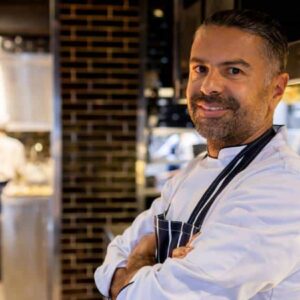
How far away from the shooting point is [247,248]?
910 millimetres

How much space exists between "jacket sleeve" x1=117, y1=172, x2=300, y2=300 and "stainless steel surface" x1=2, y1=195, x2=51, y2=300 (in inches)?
110

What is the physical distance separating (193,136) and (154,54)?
0.63 meters

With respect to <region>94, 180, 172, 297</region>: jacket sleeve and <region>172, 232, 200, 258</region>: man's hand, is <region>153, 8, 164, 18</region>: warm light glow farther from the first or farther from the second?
<region>172, 232, 200, 258</region>: man's hand

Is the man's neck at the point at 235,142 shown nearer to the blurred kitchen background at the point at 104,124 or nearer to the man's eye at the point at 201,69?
the man's eye at the point at 201,69

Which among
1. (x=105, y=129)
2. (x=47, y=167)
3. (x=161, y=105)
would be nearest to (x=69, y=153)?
(x=105, y=129)

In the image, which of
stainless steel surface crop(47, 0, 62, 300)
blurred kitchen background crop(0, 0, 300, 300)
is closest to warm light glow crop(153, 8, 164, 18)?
blurred kitchen background crop(0, 0, 300, 300)

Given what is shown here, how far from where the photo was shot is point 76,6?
297 cm

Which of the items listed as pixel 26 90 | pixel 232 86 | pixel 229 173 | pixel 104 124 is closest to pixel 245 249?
pixel 229 173

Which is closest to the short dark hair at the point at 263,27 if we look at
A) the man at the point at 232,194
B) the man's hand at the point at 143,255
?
the man at the point at 232,194

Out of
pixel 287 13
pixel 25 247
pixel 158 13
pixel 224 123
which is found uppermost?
pixel 158 13

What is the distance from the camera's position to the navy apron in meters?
1.09

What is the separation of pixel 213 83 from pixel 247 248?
37 cm

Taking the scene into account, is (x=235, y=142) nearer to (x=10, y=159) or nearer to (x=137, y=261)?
(x=137, y=261)

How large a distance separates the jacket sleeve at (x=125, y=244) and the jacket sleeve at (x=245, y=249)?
14.4 inches
